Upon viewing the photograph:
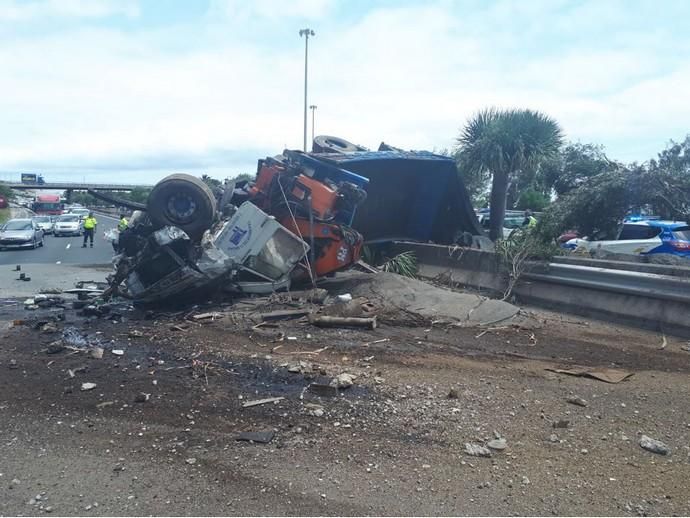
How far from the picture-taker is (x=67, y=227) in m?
35.5

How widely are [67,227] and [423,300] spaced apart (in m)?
32.4

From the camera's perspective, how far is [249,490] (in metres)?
3.39

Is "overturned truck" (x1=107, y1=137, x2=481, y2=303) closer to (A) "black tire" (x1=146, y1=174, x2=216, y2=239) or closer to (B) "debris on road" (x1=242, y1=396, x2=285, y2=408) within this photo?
(A) "black tire" (x1=146, y1=174, x2=216, y2=239)

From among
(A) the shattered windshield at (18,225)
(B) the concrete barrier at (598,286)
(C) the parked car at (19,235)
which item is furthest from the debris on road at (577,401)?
(A) the shattered windshield at (18,225)

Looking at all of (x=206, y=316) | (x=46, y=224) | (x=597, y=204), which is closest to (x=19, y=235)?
(x=46, y=224)

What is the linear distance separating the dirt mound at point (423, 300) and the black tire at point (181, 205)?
2192 mm

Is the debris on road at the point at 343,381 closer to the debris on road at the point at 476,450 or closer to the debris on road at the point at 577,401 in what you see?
the debris on road at the point at 476,450

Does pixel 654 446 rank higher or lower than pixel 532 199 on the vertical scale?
lower

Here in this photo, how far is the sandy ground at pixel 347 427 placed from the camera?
3.32 metres

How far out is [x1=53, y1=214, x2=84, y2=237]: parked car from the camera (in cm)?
3541

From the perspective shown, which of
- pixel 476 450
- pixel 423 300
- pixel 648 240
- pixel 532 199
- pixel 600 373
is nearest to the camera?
pixel 476 450

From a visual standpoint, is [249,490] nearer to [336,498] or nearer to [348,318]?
[336,498]

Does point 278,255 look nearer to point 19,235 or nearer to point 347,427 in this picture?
point 347,427

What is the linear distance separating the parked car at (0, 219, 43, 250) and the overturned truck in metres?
18.9
